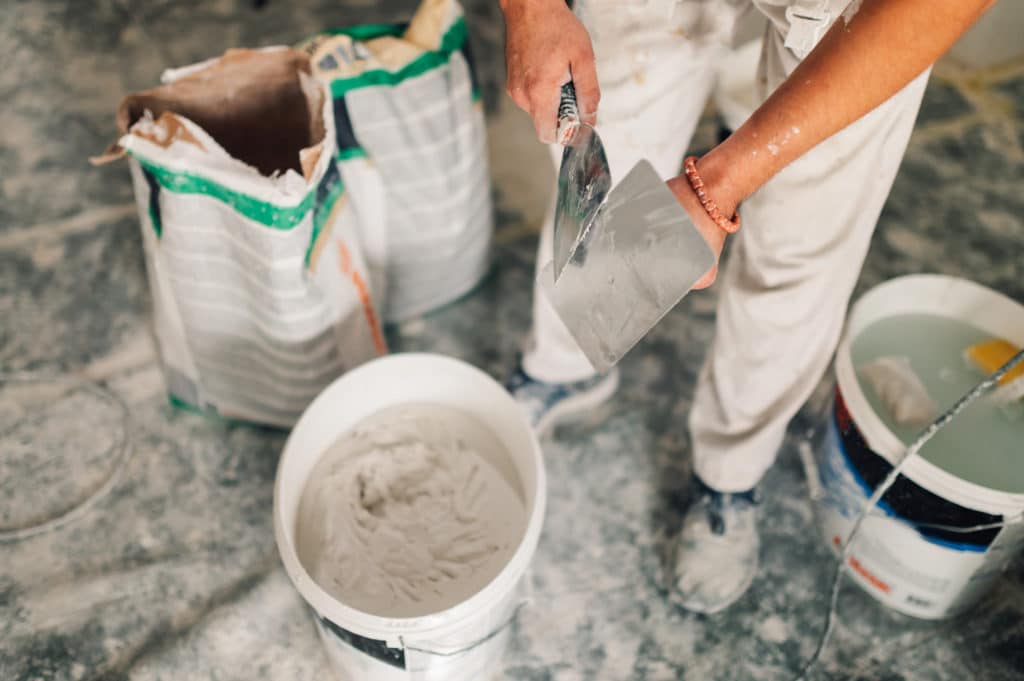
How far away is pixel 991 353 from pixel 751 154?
657 mm

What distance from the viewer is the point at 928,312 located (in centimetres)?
120

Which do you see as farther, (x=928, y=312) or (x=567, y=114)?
(x=928, y=312)

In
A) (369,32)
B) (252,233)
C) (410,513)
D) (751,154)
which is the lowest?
(410,513)

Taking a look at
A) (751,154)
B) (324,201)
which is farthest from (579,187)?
(324,201)

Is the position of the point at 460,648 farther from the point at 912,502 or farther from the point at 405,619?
the point at 912,502

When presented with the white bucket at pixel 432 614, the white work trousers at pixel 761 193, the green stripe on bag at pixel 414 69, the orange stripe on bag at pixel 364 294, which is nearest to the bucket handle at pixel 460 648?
the white bucket at pixel 432 614

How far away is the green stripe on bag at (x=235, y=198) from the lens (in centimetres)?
98

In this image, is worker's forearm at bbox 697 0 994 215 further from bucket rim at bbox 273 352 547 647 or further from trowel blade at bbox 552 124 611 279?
bucket rim at bbox 273 352 547 647

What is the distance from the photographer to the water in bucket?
1.03 metres

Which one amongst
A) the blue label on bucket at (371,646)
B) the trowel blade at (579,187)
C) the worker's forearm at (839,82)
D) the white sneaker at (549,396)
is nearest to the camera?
the worker's forearm at (839,82)

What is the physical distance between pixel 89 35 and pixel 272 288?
1271 mm

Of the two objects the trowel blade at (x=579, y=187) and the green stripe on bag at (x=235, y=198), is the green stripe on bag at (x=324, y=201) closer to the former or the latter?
the green stripe on bag at (x=235, y=198)

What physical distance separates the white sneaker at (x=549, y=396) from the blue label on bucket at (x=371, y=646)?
1.52 ft

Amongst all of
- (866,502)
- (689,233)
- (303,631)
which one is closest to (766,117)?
(689,233)
